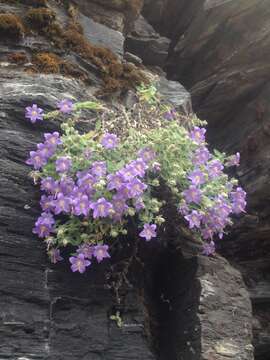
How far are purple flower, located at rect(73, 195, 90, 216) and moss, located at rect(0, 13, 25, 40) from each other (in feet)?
9.07

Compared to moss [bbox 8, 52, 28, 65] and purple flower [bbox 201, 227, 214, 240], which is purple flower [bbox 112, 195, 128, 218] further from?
moss [bbox 8, 52, 28, 65]

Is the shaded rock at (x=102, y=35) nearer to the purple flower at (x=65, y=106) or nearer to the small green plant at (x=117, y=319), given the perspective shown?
the purple flower at (x=65, y=106)

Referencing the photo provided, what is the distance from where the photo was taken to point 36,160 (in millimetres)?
4305

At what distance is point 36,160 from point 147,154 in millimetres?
838

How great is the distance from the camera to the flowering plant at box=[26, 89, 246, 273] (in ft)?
13.1

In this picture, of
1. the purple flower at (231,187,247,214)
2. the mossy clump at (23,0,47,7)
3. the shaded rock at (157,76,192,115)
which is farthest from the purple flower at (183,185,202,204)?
the mossy clump at (23,0,47,7)


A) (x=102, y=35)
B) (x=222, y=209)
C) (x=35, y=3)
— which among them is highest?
(x=35, y=3)

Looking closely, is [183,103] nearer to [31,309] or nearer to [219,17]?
[219,17]

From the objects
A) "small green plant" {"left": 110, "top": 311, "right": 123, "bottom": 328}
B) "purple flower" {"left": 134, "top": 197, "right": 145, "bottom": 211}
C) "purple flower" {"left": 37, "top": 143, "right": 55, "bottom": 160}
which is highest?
"purple flower" {"left": 37, "top": 143, "right": 55, "bottom": 160}

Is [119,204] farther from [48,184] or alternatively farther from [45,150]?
[45,150]

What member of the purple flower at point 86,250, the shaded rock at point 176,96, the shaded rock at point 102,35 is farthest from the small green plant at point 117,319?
the shaded rock at point 102,35

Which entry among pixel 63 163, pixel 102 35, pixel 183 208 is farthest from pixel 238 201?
pixel 102 35

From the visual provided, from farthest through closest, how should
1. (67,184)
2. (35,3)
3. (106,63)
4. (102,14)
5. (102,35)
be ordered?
(102,14)
(102,35)
(35,3)
(106,63)
(67,184)

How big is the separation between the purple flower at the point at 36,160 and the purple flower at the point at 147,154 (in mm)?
730
